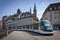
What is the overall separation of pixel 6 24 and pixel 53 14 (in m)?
63.5

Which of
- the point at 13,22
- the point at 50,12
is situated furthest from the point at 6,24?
the point at 50,12

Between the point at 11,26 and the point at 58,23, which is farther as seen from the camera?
the point at 11,26

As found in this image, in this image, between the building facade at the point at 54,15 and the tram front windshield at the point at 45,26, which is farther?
the building facade at the point at 54,15

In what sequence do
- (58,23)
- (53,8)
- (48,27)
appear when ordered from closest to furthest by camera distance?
(48,27)
(58,23)
(53,8)

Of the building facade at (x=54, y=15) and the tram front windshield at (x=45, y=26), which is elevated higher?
the building facade at (x=54, y=15)

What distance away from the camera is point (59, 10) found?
9094cm

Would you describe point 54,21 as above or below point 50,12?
below

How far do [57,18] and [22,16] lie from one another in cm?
5624

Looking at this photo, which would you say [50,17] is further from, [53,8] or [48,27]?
[48,27]

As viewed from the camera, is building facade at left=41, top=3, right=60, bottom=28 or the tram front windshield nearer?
the tram front windshield

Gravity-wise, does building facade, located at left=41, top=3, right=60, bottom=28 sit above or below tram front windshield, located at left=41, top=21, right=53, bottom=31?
above

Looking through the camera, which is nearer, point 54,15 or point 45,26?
point 45,26

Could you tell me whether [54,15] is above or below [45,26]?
above

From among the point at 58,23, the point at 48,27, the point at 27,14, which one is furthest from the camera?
the point at 27,14
